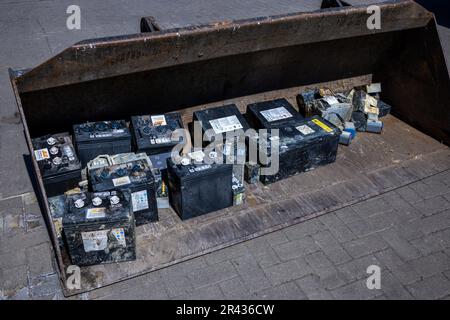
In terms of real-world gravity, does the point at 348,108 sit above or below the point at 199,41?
below

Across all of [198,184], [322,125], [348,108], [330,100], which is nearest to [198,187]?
[198,184]

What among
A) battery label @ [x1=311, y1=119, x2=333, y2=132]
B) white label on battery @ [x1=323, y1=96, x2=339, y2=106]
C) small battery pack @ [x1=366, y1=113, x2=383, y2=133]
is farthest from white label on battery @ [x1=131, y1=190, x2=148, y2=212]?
small battery pack @ [x1=366, y1=113, x2=383, y2=133]

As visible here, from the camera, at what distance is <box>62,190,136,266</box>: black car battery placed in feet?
10.5

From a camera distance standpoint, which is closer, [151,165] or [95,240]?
[95,240]

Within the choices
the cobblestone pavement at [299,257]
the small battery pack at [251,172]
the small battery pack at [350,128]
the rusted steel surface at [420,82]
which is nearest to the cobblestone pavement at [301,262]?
the cobblestone pavement at [299,257]

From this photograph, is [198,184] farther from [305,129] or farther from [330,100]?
[330,100]

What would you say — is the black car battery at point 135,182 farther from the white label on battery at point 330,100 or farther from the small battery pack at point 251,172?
the white label on battery at point 330,100

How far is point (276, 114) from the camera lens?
15.1ft

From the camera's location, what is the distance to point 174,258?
3.51 metres

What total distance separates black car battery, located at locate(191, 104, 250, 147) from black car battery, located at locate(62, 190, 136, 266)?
3.84ft

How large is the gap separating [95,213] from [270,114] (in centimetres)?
217

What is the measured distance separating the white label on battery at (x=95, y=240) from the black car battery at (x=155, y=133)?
1000mm

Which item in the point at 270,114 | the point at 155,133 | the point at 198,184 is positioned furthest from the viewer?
the point at 270,114

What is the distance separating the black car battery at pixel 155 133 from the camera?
4.04 meters
